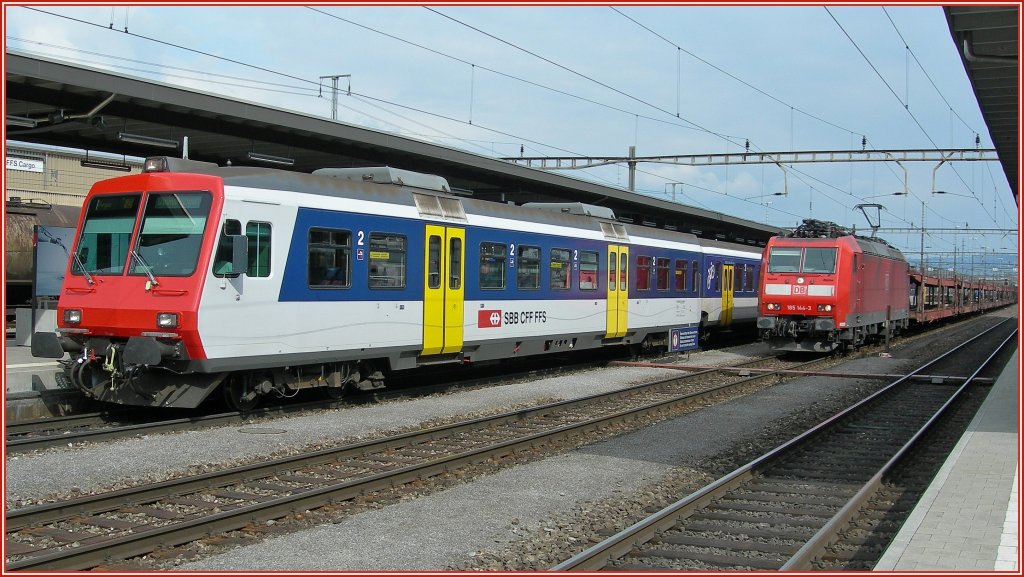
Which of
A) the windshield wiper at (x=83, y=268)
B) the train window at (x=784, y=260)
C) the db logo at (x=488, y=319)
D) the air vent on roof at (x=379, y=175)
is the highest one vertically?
the air vent on roof at (x=379, y=175)

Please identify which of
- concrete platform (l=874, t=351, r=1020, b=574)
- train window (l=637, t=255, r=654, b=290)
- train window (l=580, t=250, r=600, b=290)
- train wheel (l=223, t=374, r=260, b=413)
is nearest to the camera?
concrete platform (l=874, t=351, r=1020, b=574)

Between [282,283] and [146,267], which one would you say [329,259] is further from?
[146,267]

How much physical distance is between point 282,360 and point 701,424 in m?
5.94

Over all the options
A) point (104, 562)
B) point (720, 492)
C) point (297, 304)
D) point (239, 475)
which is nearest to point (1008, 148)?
point (720, 492)

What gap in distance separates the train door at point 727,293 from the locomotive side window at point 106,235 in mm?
18800

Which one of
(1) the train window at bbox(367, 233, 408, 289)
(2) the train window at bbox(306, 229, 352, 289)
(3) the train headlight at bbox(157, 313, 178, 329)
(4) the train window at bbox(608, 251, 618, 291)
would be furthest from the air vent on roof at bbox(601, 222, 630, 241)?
(3) the train headlight at bbox(157, 313, 178, 329)

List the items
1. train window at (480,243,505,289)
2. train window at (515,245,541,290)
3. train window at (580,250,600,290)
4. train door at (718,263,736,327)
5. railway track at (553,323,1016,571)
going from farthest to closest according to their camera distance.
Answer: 1. train door at (718,263,736,327)
2. train window at (580,250,600,290)
3. train window at (515,245,541,290)
4. train window at (480,243,505,289)
5. railway track at (553,323,1016,571)

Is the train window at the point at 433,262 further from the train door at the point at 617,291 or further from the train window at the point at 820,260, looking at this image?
the train window at the point at 820,260

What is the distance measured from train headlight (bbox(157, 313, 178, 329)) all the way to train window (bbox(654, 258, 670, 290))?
13.4 metres

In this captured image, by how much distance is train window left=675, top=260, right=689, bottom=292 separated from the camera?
76.1 ft

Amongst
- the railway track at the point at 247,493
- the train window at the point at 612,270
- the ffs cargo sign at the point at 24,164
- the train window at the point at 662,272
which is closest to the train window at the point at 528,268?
the train window at the point at 612,270

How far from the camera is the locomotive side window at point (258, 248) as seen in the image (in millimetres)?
11500

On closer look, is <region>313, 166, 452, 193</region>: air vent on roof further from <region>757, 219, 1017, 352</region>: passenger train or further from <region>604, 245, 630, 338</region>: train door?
<region>757, 219, 1017, 352</region>: passenger train

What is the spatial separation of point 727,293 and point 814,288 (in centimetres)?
423
